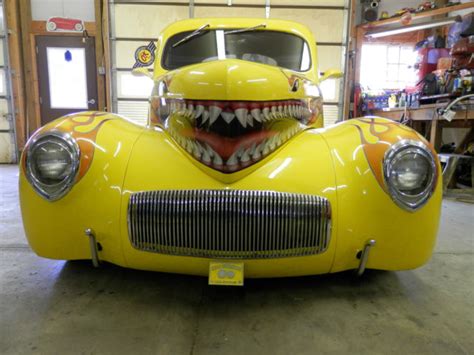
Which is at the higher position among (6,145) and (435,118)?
(435,118)

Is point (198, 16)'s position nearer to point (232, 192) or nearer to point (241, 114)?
point (241, 114)

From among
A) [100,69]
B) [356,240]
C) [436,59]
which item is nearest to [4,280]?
[356,240]

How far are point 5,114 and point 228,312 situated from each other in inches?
287

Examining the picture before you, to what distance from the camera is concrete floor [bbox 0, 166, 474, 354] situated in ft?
4.07

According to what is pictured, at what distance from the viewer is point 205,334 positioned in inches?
51.2

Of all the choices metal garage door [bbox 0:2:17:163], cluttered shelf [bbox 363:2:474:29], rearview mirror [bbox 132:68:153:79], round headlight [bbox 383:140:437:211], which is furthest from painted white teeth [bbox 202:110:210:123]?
metal garage door [bbox 0:2:17:163]

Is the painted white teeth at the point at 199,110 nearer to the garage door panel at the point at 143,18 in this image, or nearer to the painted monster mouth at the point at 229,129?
the painted monster mouth at the point at 229,129

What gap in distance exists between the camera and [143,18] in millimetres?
6621

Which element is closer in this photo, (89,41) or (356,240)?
(356,240)

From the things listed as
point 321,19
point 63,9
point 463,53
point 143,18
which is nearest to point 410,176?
point 463,53

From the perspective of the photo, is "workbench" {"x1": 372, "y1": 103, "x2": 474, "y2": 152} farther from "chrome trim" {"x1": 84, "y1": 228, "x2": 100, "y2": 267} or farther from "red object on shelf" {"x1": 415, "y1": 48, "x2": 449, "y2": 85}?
"chrome trim" {"x1": 84, "y1": 228, "x2": 100, "y2": 267}

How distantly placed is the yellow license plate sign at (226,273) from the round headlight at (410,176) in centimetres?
70

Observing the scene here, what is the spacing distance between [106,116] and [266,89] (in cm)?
89

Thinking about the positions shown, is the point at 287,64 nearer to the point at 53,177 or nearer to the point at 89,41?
the point at 53,177
